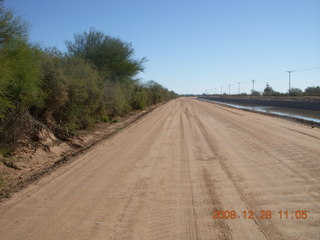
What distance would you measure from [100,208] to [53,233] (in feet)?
3.97

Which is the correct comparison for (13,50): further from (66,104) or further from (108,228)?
(108,228)

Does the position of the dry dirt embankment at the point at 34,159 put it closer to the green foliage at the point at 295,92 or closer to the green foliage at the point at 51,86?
the green foliage at the point at 51,86

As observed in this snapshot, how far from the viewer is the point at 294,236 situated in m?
4.85

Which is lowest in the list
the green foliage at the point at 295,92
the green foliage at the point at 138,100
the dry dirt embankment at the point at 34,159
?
the dry dirt embankment at the point at 34,159

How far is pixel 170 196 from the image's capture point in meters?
6.87

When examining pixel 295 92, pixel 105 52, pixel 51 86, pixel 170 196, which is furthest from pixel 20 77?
pixel 295 92

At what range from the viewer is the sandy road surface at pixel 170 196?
17.0 feet

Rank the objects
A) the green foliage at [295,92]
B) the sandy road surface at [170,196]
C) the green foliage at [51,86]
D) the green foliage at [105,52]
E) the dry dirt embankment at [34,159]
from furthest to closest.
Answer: the green foliage at [295,92] < the green foliage at [105,52] < the green foliage at [51,86] < the dry dirt embankment at [34,159] < the sandy road surface at [170,196]

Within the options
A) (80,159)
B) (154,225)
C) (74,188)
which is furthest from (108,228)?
(80,159)

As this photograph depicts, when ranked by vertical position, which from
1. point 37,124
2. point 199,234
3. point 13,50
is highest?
point 13,50

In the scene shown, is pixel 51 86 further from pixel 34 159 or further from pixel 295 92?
pixel 295 92
